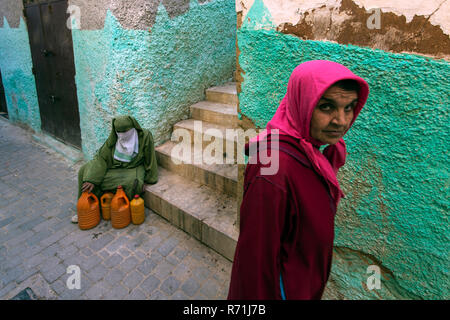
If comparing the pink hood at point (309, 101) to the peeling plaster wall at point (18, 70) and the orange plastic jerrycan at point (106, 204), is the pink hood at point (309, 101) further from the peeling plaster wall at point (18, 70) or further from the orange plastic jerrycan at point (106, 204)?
the peeling plaster wall at point (18, 70)

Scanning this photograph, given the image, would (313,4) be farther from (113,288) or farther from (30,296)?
(30,296)

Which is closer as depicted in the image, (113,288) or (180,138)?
(113,288)

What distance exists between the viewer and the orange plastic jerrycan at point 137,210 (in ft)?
12.1

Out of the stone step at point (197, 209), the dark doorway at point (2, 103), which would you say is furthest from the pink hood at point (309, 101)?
the dark doorway at point (2, 103)

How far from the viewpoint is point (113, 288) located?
283cm

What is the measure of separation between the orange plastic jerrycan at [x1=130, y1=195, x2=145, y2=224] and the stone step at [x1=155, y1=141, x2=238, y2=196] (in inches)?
34.0

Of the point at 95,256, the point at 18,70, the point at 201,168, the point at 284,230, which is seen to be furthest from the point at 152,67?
the point at 18,70

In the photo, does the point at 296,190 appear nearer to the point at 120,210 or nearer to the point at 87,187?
the point at 120,210

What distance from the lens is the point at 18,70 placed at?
6.58m

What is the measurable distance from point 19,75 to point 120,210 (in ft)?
17.4

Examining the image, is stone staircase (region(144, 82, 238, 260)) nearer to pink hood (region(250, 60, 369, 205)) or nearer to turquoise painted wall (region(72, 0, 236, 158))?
turquoise painted wall (region(72, 0, 236, 158))

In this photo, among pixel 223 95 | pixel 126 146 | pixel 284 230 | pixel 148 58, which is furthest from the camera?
pixel 223 95

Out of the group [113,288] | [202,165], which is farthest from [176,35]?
[113,288]

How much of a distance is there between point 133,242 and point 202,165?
140cm
